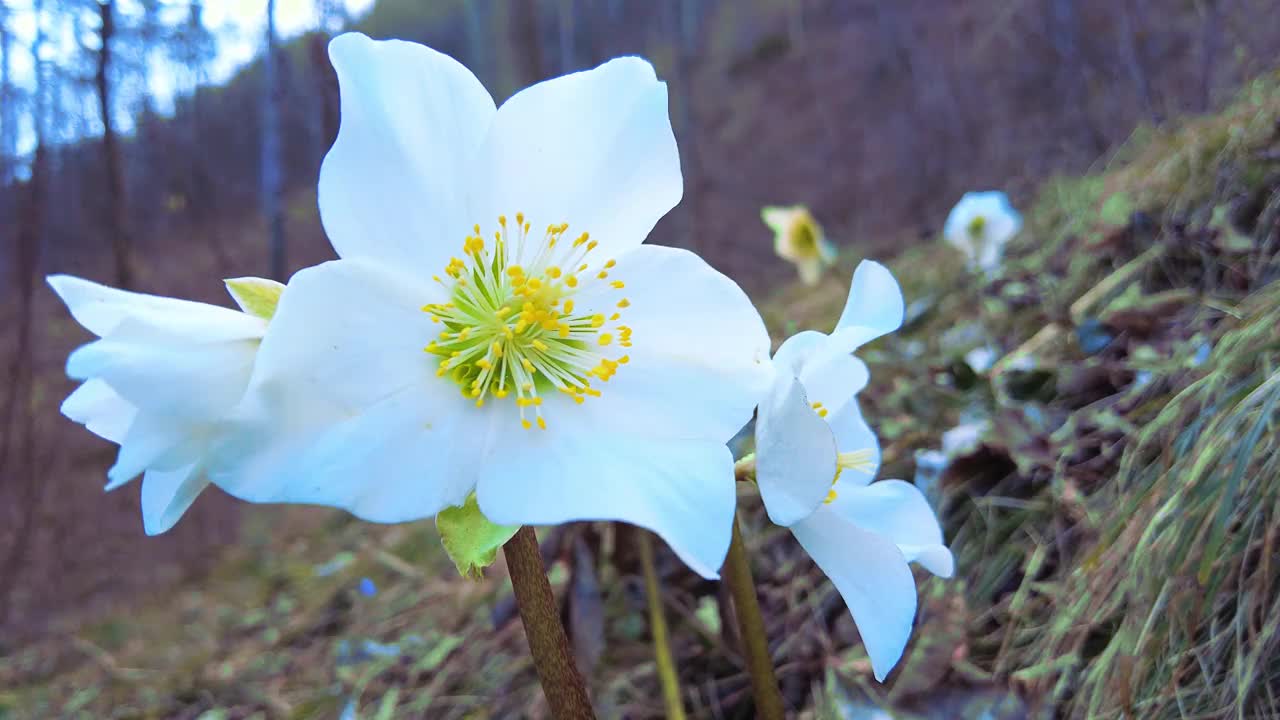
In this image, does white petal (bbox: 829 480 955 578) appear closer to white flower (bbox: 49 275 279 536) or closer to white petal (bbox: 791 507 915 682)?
white petal (bbox: 791 507 915 682)

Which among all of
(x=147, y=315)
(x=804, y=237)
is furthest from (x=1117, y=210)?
(x=147, y=315)

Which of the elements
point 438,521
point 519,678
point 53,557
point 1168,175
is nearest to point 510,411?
point 438,521

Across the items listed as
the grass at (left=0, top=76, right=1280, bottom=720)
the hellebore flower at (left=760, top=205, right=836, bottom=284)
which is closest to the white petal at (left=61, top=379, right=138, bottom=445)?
the grass at (left=0, top=76, right=1280, bottom=720)

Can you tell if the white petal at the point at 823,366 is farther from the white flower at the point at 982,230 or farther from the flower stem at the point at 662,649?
the white flower at the point at 982,230

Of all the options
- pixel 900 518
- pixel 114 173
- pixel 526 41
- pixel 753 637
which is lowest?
pixel 753 637

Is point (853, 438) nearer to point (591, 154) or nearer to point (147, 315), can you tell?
point (591, 154)

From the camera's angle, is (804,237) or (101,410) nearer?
(101,410)

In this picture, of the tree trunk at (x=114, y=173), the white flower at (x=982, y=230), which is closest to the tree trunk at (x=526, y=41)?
the tree trunk at (x=114, y=173)
